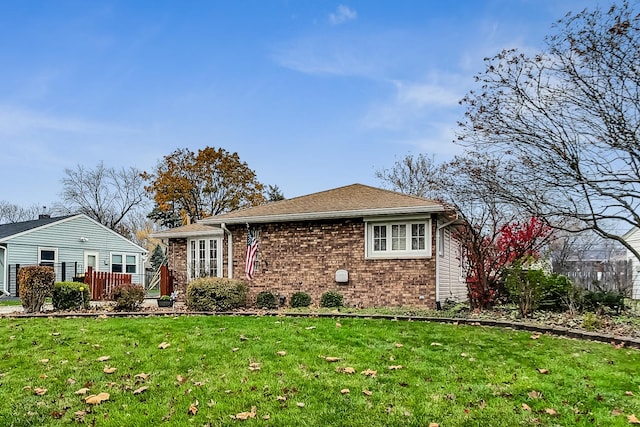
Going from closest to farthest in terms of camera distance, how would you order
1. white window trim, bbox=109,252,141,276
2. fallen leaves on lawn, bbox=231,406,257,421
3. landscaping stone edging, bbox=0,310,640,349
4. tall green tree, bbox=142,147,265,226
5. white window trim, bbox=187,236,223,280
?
fallen leaves on lawn, bbox=231,406,257,421 < landscaping stone edging, bbox=0,310,640,349 < white window trim, bbox=187,236,223,280 < white window trim, bbox=109,252,141,276 < tall green tree, bbox=142,147,265,226

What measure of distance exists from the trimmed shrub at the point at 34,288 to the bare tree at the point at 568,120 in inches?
390

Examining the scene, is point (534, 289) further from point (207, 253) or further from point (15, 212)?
point (15, 212)

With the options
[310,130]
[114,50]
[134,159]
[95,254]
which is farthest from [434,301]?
[134,159]

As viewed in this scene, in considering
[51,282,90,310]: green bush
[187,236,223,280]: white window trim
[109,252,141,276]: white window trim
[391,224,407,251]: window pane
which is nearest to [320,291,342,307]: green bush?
[391,224,407,251]: window pane

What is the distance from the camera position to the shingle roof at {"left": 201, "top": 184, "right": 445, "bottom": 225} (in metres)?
13.0

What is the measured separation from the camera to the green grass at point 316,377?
14.6ft

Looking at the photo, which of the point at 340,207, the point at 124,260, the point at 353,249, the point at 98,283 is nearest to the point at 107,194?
the point at 124,260

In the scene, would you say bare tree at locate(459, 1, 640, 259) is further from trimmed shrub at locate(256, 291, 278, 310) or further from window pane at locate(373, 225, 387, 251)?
trimmed shrub at locate(256, 291, 278, 310)

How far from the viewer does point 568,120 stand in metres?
9.59

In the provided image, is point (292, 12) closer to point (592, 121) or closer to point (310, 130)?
point (310, 130)

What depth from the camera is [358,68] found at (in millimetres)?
14172

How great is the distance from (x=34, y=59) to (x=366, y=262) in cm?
1065

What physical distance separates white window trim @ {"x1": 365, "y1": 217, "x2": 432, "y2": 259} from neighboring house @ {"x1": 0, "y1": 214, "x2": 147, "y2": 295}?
1392 cm

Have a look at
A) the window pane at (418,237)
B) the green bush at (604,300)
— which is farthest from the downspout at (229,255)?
the green bush at (604,300)
